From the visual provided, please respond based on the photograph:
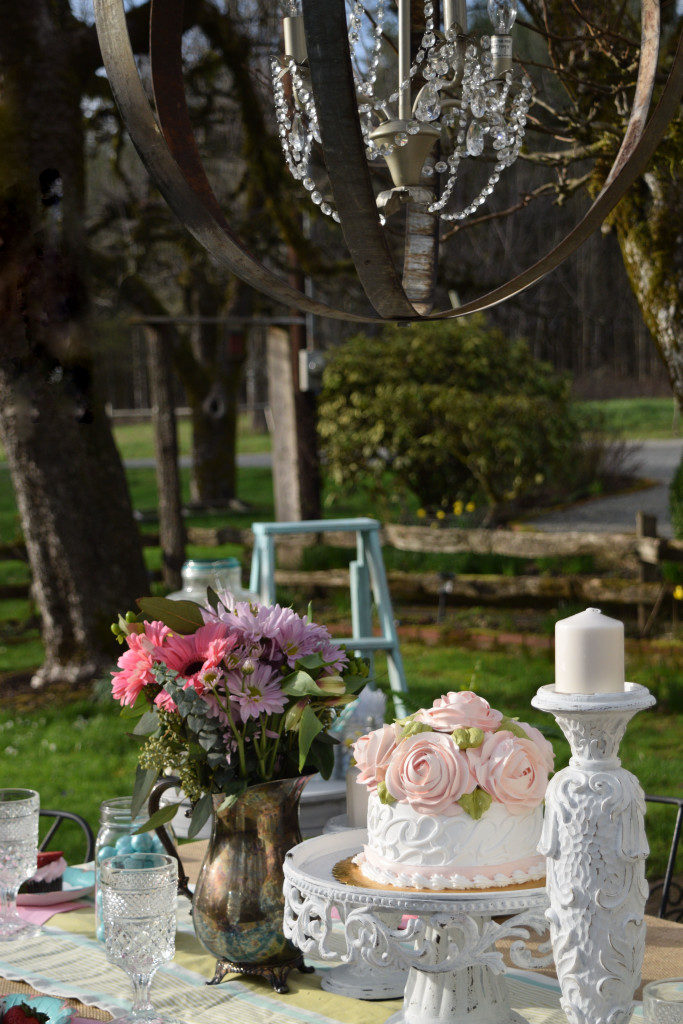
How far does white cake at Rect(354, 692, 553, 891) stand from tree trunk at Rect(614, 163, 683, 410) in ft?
7.64

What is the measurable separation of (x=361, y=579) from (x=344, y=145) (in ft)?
11.6

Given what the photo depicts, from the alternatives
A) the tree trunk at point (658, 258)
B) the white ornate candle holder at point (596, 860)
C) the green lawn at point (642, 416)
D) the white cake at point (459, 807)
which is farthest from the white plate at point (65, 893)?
the green lawn at point (642, 416)

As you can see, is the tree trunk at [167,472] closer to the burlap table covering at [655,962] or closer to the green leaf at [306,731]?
the burlap table covering at [655,962]

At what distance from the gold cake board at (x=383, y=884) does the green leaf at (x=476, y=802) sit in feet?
0.28

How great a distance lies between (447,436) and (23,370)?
3.58 meters

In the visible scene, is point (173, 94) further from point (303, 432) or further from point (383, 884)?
point (303, 432)

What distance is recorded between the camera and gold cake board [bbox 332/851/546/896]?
4.51ft

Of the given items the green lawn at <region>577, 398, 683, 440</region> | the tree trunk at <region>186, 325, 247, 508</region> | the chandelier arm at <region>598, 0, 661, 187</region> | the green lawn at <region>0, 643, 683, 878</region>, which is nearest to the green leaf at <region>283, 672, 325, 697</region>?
the chandelier arm at <region>598, 0, 661, 187</region>

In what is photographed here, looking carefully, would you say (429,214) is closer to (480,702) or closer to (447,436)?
(480,702)

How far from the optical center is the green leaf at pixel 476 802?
4.63ft

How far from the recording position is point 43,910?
1.96 metres

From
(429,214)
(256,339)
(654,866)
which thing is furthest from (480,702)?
(256,339)

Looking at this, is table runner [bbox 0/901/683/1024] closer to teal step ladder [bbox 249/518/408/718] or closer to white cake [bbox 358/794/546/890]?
white cake [bbox 358/794/546/890]

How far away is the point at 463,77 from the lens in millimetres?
1808
